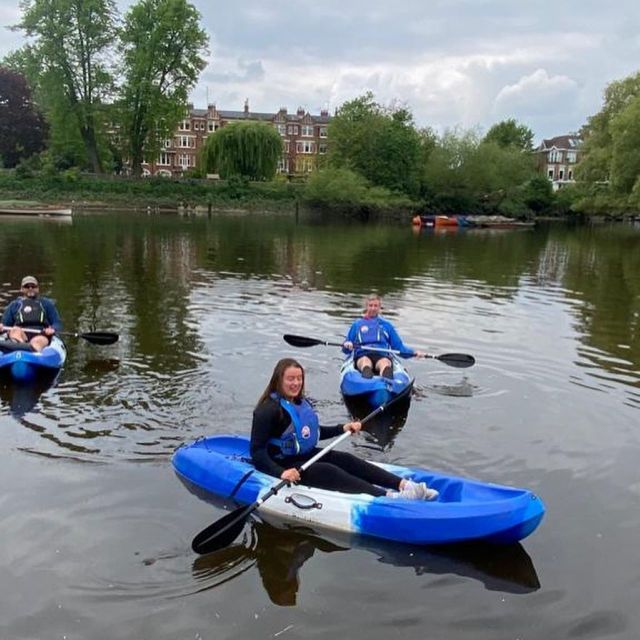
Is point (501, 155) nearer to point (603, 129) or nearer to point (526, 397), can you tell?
point (603, 129)

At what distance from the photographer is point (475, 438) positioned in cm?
826

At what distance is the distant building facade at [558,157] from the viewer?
111 meters

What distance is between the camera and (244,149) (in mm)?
67438

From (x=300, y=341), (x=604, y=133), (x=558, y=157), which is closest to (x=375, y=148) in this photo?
(x=604, y=133)

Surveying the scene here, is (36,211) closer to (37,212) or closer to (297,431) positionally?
(37,212)

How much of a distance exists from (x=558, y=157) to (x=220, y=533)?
4594 inches

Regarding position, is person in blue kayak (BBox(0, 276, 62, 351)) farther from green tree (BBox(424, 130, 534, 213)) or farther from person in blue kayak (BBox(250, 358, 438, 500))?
green tree (BBox(424, 130, 534, 213))

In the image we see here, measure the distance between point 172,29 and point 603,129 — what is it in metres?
36.2

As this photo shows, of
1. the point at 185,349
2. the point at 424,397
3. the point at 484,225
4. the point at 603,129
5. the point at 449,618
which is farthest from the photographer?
the point at 484,225

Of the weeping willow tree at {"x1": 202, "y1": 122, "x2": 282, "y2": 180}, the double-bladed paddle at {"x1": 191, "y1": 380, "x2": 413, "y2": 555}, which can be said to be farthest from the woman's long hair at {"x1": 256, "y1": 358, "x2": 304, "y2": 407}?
the weeping willow tree at {"x1": 202, "y1": 122, "x2": 282, "y2": 180}

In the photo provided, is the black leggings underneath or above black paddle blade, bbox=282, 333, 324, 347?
above

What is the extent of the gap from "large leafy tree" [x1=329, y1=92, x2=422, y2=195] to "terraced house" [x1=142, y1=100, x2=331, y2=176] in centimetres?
2236

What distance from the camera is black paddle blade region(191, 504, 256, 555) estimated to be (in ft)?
17.8

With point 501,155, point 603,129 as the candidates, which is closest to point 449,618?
point 603,129
